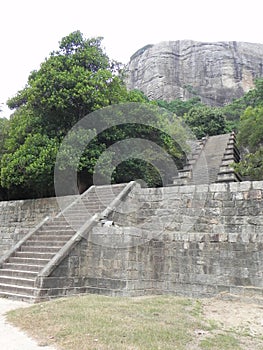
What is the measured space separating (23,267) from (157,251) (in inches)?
131

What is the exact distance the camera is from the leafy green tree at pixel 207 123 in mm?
26969

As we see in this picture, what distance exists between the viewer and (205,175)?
665 inches

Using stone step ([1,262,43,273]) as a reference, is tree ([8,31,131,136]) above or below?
above

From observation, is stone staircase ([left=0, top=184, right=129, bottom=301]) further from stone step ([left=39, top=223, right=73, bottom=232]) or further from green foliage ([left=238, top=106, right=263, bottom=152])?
green foliage ([left=238, top=106, right=263, bottom=152])

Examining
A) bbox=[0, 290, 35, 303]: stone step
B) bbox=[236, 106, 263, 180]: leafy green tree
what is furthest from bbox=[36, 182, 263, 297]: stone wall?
bbox=[236, 106, 263, 180]: leafy green tree

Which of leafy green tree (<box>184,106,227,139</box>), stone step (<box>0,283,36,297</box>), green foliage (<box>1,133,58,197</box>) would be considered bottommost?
stone step (<box>0,283,36,297</box>)

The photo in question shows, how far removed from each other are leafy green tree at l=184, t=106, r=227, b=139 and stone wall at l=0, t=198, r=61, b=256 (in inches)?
696

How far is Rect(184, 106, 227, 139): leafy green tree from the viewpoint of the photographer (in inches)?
1062

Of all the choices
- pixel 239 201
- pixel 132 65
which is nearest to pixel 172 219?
pixel 239 201

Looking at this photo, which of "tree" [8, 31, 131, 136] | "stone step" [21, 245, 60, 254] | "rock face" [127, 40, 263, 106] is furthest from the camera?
"rock face" [127, 40, 263, 106]

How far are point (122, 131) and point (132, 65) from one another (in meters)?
45.6

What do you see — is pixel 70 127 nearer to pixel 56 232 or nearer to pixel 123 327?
pixel 56 232

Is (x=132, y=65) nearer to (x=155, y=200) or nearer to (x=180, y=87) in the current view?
(x=180, y=87)

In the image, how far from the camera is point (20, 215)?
12.3 metres
